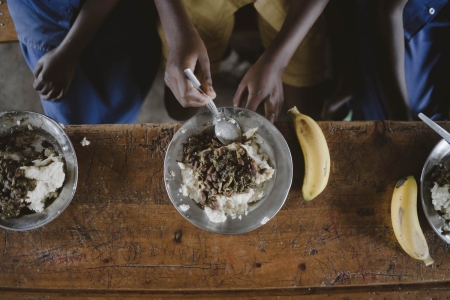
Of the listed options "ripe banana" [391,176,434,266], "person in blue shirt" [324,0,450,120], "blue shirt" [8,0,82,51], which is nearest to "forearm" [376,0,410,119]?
"person in blue shirt" [324,0,450,120]

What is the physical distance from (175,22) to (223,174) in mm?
617

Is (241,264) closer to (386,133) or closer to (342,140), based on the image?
(342,140)

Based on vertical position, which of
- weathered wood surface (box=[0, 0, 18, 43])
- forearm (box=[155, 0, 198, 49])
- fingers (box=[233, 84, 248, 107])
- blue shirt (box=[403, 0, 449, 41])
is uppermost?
blue shirt (box=[403, 0, 449, 41])

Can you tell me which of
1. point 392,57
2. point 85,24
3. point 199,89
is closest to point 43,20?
point 85,24

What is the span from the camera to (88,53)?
1.43 metres

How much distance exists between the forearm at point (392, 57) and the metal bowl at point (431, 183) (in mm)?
290

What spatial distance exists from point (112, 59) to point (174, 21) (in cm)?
41

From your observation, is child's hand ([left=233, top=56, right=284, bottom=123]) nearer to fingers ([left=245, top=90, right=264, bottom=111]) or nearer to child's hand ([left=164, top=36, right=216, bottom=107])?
fingers ([left=245, top=90, right=264, bottom=111])

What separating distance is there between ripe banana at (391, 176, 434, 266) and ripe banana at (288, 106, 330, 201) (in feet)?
0.87

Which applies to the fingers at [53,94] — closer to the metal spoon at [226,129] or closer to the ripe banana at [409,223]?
the metal spoon at [226,129]

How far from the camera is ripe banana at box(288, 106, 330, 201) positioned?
3.58ft

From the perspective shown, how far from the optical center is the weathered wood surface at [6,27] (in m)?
1.40

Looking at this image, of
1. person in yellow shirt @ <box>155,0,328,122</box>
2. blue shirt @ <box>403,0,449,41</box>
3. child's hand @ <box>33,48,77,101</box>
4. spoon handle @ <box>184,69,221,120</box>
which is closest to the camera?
spoon handle @ <box>184,69,221,120</box>

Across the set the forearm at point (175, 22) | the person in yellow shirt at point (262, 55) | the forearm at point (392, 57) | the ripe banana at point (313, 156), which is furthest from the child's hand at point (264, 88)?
the forearm at point (392, 57)
